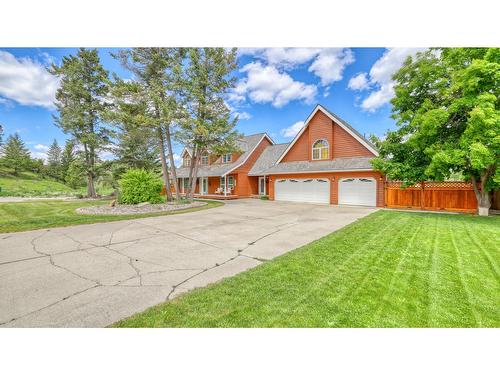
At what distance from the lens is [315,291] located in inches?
119

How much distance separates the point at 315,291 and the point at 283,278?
0.57 m

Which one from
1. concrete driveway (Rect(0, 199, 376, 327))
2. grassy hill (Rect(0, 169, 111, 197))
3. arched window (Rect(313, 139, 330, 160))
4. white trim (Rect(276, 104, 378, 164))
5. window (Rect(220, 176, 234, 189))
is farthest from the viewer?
grassy hill (Rect(0, 169, 111, 197))

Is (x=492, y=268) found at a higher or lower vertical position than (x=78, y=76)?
lower

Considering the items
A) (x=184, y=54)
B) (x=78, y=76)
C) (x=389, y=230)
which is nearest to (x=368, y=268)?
(x=389, y=230)

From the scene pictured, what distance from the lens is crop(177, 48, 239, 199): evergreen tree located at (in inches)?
547

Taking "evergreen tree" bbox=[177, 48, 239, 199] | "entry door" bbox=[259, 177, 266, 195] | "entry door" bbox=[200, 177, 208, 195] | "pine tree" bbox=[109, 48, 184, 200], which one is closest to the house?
"entry door" bbox=[259, 177, 266, 195]

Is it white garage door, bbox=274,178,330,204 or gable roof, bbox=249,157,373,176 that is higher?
gable roof, bbox=249,157,373,176

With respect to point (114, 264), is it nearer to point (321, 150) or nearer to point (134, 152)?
point (321, 150)

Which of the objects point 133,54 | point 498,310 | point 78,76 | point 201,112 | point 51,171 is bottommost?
point 498,310

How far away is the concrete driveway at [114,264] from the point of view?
2738mm

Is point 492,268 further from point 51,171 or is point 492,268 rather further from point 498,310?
point 51,171

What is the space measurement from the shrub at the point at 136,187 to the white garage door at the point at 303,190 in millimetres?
9439

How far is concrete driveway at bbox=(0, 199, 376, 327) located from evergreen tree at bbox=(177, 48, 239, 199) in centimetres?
848

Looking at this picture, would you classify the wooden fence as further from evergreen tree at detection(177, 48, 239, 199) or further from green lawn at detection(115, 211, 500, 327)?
evergreen tree at detection(177, 48, 239, 199)
